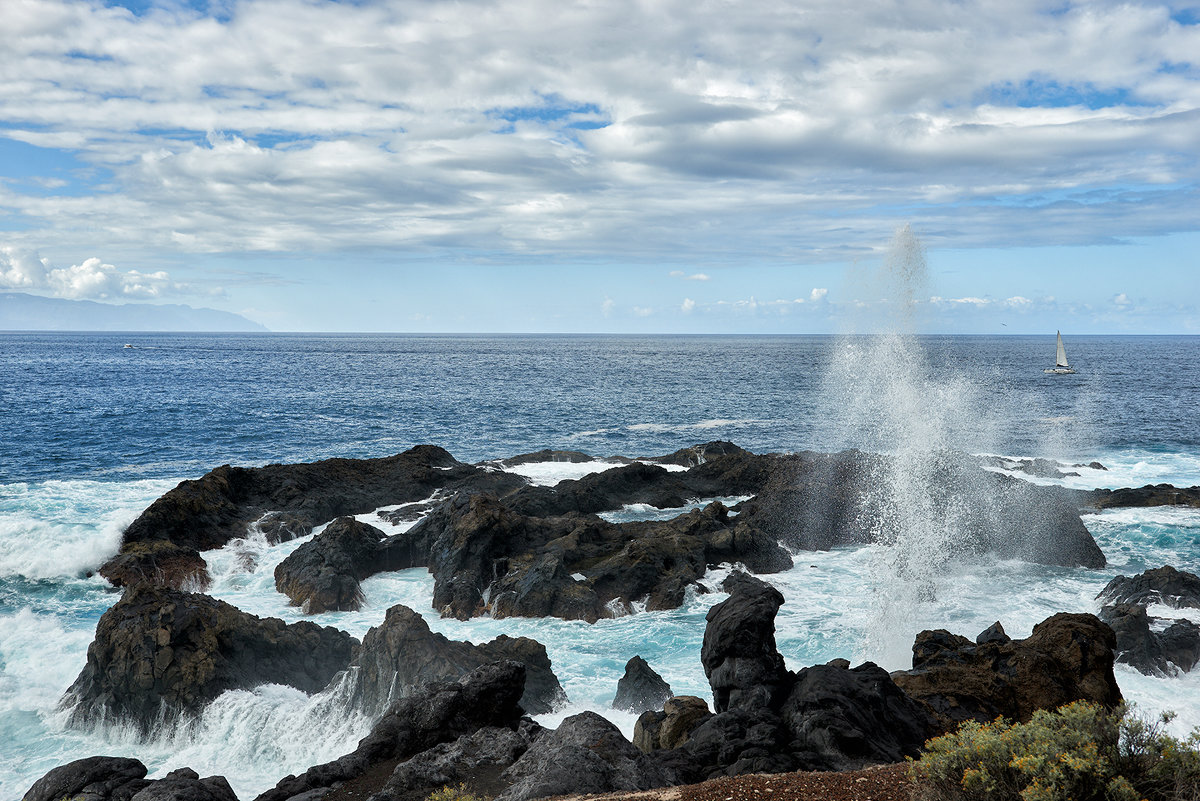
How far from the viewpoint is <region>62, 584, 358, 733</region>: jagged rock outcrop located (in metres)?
18.2

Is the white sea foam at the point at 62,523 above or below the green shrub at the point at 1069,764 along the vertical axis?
below

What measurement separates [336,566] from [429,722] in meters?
14.4

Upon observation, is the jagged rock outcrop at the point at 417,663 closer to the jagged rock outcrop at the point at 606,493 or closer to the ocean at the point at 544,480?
the ocean at the point at 544,480

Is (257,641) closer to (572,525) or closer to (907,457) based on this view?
(572,525)

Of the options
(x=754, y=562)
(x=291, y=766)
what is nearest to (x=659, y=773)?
(x=291, y=766)

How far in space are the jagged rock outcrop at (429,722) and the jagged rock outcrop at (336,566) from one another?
12754 mm

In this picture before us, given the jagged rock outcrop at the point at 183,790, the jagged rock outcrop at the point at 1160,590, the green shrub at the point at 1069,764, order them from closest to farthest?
1. the green shrub at the point at 1069,764
2. the jagged rock outcrop at the point at 183,790
3. the jagged rock outcrop at the point at 1160,590

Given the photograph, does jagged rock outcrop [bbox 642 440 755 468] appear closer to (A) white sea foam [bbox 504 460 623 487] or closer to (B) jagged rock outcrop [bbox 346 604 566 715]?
(A) white sea foam [bbox 504 460 623 487]

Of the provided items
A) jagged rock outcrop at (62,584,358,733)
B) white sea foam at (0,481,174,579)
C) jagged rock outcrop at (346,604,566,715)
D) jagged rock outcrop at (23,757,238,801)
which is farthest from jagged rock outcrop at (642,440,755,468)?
jagged rock outcrop at (23,757,238,801)

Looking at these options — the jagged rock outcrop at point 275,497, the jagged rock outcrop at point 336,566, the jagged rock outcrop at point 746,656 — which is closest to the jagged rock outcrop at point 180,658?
the jagged rock outcrop at point 336,566

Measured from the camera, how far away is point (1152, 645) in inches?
774

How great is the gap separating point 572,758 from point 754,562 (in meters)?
18.6

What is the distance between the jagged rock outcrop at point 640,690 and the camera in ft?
59.3

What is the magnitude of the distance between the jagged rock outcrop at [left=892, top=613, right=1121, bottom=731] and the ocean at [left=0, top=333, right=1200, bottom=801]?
4.80 metres
